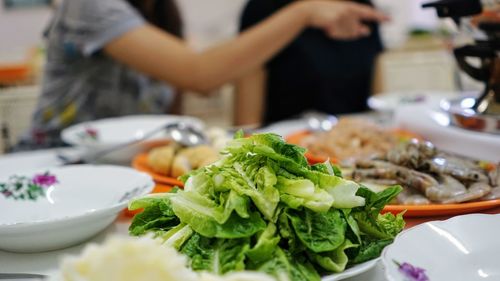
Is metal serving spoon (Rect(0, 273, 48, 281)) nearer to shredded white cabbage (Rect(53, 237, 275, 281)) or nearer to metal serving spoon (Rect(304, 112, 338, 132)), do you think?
shredded white cabbage (Rect(53, 237, 275, 281))

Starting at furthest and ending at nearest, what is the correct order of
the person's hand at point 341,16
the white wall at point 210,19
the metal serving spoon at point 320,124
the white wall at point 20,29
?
1. the white wall at point 210,19
2. the white wall at point 20,29
3. the person's hand at point 341,16
4. the metal serving spoon at point 320,124

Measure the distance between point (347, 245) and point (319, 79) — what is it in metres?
1.76

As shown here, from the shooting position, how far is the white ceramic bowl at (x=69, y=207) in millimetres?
696

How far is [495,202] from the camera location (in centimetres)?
78

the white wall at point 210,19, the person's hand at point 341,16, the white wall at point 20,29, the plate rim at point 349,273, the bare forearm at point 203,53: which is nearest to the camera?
the plate rim at point 349,273

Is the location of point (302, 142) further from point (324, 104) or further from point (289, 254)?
point (324, 104)

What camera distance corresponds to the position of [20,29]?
4047mm

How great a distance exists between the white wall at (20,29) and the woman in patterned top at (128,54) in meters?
2.42

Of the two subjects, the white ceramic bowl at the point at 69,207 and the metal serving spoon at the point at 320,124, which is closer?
the white ceramic bowl at the point at 69,207

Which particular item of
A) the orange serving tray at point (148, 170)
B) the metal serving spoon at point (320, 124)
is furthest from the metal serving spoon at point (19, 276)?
the metal serving spoon at point (320, 124)

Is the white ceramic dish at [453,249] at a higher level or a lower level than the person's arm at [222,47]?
lower

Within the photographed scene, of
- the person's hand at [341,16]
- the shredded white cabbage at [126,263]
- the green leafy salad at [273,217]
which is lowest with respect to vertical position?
the green leafy salad at [273,217]

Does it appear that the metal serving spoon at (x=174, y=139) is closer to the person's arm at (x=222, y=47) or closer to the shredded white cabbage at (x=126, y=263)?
the person's arm at (x=222, y=47)

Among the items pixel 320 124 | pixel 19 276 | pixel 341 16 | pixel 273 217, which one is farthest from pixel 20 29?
pixel 273 217
